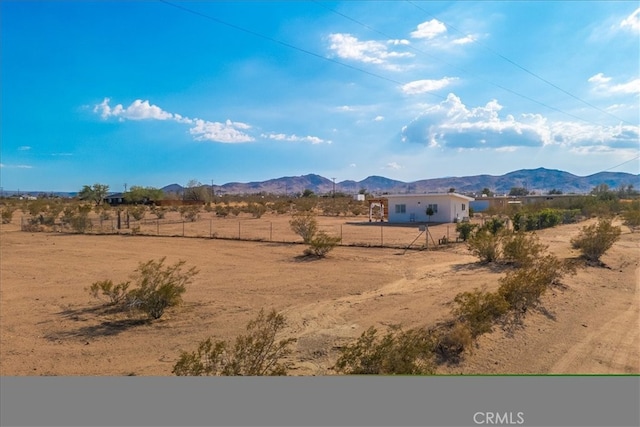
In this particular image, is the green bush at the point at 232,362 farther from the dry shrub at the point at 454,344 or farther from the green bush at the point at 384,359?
the dry shrub at the point at 454,344

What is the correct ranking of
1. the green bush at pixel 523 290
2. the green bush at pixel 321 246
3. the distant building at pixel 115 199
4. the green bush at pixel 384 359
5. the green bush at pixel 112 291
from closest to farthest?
the green bush at pixel 384 359
the green bush at pixel 523 290
the green bush at pixel 112 291
the green bush at pixel 321 246
the distant building at pixel 115 199

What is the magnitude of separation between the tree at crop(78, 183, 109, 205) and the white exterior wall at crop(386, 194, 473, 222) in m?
30.4

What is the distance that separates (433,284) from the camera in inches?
582

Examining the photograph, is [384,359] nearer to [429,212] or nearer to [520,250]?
[520,250]

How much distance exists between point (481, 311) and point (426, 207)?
37263 mm

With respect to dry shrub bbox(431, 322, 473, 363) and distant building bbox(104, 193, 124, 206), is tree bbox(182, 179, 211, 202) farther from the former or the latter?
dry shrub bbox(431, 322, 473, 363)

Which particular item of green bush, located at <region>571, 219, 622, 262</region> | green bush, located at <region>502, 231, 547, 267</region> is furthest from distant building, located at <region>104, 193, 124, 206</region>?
→ green bush, located at <region>571, 219, 622, 262</region>

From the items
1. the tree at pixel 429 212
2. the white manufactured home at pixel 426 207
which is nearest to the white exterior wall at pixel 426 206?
the white manufactured home at pixel 426 207

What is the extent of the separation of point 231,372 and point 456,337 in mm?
3947

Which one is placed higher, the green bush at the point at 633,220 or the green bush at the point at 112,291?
the green bush at the point at 633,220

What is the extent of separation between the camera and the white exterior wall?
44531 mm

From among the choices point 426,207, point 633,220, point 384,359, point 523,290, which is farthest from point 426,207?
point 384,359

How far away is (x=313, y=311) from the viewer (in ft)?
38.9

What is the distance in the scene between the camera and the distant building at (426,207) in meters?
44.6
